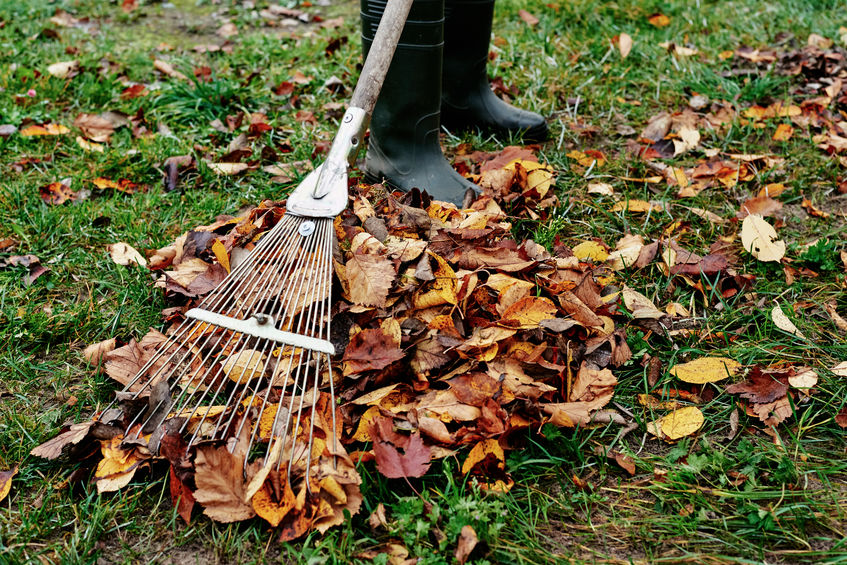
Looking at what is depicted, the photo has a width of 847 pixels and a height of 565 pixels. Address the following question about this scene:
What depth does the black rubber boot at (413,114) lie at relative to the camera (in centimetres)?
203

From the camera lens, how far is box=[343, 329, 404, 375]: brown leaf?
58.9 inches

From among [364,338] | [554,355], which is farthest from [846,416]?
[364,338]

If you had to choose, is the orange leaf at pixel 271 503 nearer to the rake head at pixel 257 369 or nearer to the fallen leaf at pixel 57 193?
the rake head at pixel 257 369

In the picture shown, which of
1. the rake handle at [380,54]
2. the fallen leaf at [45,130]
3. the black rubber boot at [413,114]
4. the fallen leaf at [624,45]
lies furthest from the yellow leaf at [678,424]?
the fallen leaf at [45,130]

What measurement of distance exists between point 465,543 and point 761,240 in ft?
4.75

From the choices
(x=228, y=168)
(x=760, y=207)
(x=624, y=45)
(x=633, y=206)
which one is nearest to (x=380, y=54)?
(x=228, y=168)

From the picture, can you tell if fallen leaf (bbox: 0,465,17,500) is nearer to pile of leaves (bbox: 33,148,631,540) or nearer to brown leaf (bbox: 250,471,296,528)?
pile of leaves (bbox: 33,148,631,540)

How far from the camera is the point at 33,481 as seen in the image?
4.59ft

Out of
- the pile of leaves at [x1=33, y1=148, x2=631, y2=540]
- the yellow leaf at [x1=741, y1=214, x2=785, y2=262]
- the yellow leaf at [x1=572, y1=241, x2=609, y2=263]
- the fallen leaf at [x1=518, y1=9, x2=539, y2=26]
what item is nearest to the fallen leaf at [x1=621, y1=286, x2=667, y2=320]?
the pile of leaves at [x1=33, y1=148, x2=631, y2=540]

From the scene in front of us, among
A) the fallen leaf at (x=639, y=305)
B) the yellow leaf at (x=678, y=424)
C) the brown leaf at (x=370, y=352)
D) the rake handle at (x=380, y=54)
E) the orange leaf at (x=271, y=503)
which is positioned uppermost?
the rake handle at (x=380, y=54)

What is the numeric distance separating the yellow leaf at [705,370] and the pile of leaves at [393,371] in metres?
0.14

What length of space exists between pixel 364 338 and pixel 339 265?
0.76ft

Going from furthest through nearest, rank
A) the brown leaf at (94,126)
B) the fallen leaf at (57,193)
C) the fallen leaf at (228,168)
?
the brown leaf at (94,126)
the fallen leaf at (228,168)
the fallen leaf at (57,193)

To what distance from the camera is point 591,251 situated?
203 cm
